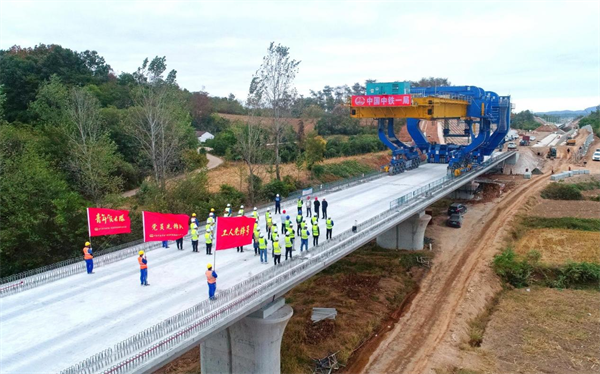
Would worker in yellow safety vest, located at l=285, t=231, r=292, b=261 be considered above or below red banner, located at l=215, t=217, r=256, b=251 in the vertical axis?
below

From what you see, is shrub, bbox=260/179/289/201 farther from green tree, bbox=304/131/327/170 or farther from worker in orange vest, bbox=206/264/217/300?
worker in orange vest, bbox=206/264/217/300

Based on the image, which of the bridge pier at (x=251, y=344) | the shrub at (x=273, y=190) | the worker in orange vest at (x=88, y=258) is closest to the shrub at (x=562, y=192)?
the shrub at (x=273, y=190)

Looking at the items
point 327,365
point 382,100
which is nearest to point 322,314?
point 327,365

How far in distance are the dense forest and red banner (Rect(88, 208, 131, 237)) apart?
6.57 meters

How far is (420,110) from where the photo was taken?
3797 centimetres

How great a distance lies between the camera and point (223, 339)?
17375 millimetres

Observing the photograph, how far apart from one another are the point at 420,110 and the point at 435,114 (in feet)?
4.46

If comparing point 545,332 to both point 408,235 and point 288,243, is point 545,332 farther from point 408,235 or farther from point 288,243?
point 288,243

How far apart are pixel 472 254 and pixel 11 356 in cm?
2999

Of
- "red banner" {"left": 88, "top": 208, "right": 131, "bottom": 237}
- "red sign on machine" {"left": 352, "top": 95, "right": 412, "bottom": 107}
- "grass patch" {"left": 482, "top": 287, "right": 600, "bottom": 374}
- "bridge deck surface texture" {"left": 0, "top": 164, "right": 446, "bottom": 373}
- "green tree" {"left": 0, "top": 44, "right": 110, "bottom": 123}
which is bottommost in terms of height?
"grass patch" {"left": 482, "top": 287, "right": 600, "bottom": 374}

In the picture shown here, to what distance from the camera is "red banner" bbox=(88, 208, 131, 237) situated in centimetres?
1762

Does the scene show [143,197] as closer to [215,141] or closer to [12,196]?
[12,196]

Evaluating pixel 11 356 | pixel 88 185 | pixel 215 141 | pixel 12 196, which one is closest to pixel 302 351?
pixel 11 356

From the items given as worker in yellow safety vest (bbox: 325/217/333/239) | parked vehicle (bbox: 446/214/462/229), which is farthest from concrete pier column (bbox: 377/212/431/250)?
worker in yellow safety vest (bbox: 325/217/333/239)
